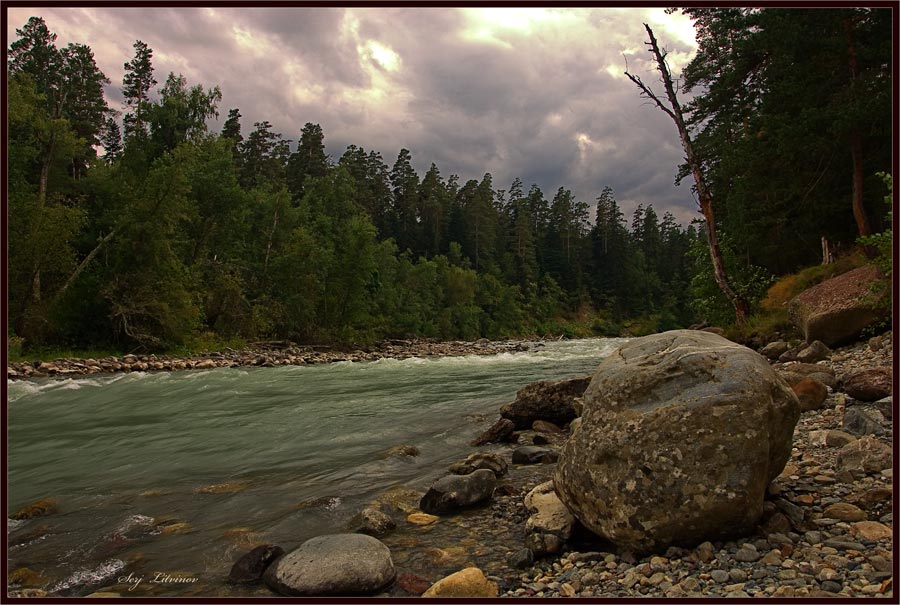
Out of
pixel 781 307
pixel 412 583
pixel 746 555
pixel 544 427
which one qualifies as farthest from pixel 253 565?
pixel 781 307

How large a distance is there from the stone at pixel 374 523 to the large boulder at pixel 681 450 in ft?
6.59

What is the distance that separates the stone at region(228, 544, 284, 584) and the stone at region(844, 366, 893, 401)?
7.52 metres

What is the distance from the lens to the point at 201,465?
8.03 m

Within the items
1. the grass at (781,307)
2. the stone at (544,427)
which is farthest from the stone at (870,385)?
the grass at (781,307)

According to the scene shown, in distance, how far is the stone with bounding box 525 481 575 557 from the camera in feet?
13.9

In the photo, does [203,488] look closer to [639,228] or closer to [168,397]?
[168,397]

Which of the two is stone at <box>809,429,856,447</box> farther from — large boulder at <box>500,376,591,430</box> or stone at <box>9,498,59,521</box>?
stone at <box>9,498,59,521</box>

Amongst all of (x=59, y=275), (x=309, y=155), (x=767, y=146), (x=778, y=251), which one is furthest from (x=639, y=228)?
(x=59, y=275)

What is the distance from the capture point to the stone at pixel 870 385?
6.21 meters

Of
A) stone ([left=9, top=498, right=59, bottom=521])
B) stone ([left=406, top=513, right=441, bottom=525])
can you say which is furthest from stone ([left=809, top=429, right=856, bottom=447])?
stone ([left=9, top=498, right=59, bottom=521])

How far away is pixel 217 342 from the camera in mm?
33906

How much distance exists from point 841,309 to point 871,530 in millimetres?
10122

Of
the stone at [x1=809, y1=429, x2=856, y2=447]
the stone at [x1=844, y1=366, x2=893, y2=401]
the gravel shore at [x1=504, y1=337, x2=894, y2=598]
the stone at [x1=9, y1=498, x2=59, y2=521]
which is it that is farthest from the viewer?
the stone at [x1=844, y1=366, x2=893, y2=401]

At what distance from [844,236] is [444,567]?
2348 centimetres
